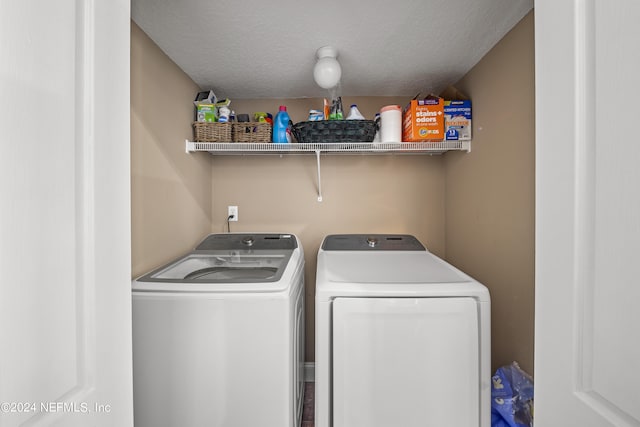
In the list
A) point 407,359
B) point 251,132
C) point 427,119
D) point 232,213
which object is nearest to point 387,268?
point 407,359

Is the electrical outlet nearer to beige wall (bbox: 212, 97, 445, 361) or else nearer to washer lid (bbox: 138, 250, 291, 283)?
beige wall (bbox: 212, 97, 445, 361)

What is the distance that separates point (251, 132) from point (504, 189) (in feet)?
5.62

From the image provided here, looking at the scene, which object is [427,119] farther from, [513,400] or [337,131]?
[513,400]

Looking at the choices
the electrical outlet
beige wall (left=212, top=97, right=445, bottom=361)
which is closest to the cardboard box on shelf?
beige wall (left=212, top=97, right=445, bottom=361)

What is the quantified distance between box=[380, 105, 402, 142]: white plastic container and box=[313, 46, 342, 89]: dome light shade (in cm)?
48

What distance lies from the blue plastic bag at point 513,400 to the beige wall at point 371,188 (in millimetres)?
82

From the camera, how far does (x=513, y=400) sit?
1.51 meters

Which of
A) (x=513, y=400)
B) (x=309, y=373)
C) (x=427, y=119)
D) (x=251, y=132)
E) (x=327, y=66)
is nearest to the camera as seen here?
(x=513, y=400)

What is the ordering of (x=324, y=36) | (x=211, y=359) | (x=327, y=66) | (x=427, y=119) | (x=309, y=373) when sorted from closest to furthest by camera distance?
(x=211, y=359), (x=324, y=36), (x=327, y=66), (x=427, y=119), (x=309, y=373)

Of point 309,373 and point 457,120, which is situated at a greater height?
point 457,120
